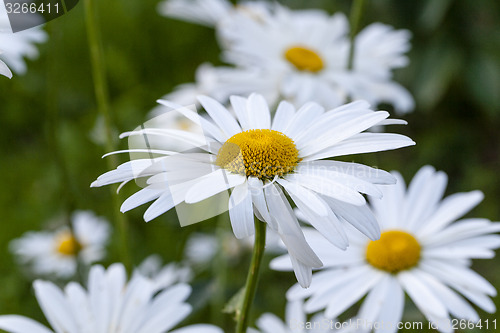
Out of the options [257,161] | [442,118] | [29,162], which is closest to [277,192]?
[257,161]

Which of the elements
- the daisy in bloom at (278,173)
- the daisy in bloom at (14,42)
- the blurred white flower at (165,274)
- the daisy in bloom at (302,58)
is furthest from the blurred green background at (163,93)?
the daisy in bloom at (278,173)

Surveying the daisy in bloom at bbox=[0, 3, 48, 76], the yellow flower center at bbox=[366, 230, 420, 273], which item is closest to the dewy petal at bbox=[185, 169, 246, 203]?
the daisy in bloom at bbox=[0, 3, 48, 76]

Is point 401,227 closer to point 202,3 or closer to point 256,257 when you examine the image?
point 256,257

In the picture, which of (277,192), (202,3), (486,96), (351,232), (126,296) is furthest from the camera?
(486,96)

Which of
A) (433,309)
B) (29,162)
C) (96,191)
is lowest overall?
(433,309)

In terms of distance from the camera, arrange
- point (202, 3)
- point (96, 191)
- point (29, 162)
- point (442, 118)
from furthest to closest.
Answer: point (442, 118) → point (29, 162) → point (96, 191) → point (202, 3)

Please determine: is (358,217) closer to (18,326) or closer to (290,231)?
(290,231)

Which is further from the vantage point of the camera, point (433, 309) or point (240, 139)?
point (433, 309)
